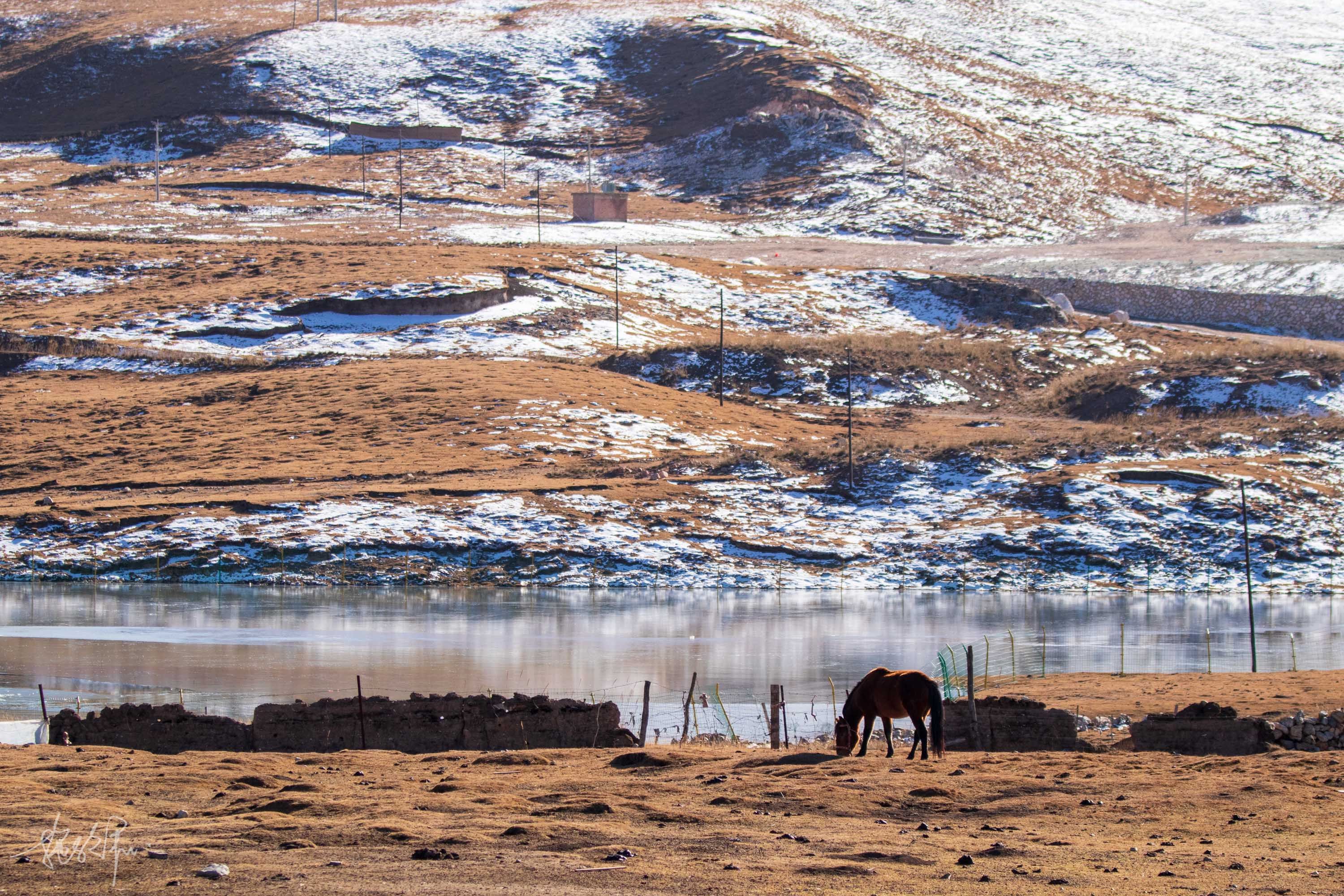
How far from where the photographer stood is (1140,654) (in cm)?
3803

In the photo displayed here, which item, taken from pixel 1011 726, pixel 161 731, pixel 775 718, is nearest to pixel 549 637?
pixel 775 718

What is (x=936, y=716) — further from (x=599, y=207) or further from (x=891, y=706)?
(x=599, y=207)

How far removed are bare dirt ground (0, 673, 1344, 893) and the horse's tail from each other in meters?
0.43

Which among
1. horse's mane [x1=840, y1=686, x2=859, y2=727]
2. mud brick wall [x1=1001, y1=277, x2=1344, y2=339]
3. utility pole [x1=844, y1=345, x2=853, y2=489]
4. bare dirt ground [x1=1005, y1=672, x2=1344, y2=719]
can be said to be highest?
mud brick wall [x1=1001, y1=277, x2=1344, y2=339]

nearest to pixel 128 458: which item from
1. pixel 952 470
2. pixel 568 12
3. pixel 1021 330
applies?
pixel 952 470

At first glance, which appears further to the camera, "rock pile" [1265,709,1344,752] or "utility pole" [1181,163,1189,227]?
"utility pole" [1181,163,1189,227]

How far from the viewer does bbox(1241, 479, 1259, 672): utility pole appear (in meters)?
33.8

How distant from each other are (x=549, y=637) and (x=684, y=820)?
88.6ft

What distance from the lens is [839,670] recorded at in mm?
34375

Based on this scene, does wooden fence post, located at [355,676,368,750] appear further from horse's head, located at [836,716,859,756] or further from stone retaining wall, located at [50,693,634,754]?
horse's head, located at [836,716,859,756]

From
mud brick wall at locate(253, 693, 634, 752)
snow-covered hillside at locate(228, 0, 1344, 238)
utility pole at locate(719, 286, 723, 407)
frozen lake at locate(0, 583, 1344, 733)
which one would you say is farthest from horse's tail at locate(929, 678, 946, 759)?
snow-covered hillside at locate(228, 0, 1344, 238)

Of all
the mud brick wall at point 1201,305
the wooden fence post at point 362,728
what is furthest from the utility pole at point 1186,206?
the wooden fence post at point 362,728

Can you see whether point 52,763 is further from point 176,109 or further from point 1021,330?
point 176,109

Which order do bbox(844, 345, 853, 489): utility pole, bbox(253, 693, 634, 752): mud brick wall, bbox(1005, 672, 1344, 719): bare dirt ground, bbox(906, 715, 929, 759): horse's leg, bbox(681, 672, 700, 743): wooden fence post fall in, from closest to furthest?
bbox(906, 715, 929, 759): horse's leg < bbox(253, 693, 634, 752): mud brick wall < bbox(681, 672, 700, 743): wooden fence post < bbox(1005, 672, 1344, 719): bare dirt ground < bbox(844, 345, 853, 489): utility pole
